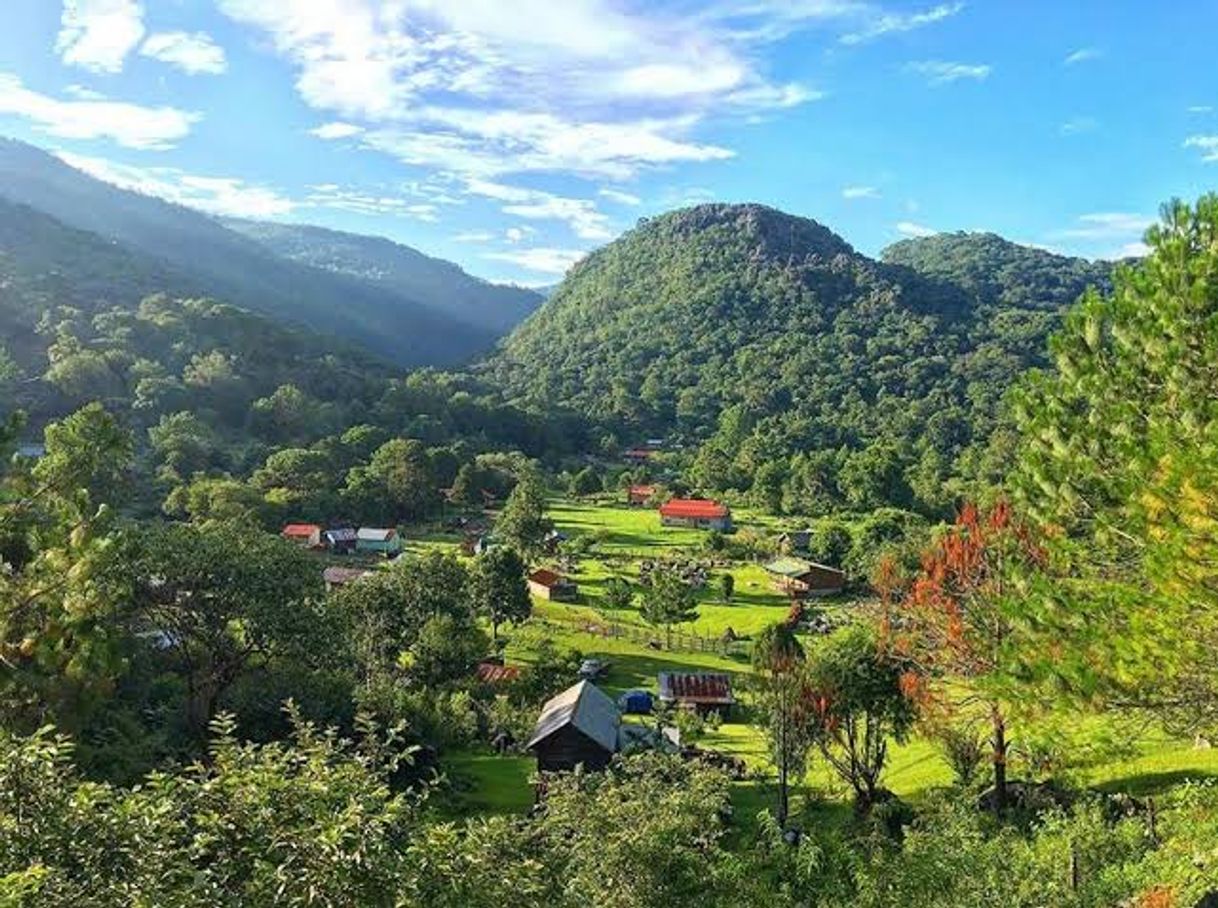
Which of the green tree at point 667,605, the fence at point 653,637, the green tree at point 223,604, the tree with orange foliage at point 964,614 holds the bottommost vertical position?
the fence at point 653,637

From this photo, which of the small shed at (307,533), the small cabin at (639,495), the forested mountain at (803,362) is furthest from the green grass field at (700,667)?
the forested mountain at (803,362)

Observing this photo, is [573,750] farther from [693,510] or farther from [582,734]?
[693,510]

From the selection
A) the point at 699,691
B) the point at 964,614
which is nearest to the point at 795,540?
the point at 699,691

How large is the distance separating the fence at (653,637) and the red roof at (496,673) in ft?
31.7

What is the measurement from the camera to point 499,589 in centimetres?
4509

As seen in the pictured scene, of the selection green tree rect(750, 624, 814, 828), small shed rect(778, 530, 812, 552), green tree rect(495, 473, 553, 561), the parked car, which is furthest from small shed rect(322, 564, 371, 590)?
green tree rect(750, 624, 814, 828)

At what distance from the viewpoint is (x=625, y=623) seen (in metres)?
50.5

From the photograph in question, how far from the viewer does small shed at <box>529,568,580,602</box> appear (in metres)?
55.8

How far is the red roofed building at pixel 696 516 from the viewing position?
78.4m

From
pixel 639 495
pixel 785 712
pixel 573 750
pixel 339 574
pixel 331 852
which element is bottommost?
pixel 339 574

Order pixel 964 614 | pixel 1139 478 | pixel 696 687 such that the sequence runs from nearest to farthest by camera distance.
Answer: pixel 1139 478 < pixel 964 614 < pixel 696 687

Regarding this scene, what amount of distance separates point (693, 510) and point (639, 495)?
1380 cm

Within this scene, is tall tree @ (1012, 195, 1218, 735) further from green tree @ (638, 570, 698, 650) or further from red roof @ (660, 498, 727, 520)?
red roof @ (660, 498, 727, 520)

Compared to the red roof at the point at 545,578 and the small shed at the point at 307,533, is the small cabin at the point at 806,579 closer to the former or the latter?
the red roof at the point at 545,578
